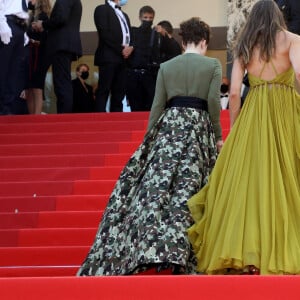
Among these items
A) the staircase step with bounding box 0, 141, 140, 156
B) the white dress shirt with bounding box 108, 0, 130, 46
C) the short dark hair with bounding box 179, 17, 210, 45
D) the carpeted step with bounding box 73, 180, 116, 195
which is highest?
the short dark hair with bounding box 179, 17, 210, 45

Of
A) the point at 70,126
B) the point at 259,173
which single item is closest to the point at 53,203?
the point at 70,126

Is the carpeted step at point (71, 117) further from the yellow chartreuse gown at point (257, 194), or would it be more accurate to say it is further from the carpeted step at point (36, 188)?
the yellow chartreuse gown at point (257, 194)

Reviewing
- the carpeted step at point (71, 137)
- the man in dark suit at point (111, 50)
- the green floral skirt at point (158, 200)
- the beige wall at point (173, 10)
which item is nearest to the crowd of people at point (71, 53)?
the man in dark suit at point (111, 50)

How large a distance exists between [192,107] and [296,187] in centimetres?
102

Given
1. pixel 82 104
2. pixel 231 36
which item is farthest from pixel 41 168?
pixel 231 36

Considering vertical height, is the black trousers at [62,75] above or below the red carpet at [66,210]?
above

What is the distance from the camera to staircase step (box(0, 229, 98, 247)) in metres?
7.40

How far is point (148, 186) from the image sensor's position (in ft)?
20.3

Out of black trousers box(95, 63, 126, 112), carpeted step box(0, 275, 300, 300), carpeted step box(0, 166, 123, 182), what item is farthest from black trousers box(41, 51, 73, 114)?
carpeted step box(0, 275, 300, 300)

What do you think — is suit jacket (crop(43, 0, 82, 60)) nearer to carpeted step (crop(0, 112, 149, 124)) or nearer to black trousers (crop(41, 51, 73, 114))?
black trousers (crop(41, 51, 73, 114))

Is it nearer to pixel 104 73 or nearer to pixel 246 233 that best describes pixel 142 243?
pixel 246 233

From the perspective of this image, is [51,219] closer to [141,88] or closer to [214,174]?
[214,174]

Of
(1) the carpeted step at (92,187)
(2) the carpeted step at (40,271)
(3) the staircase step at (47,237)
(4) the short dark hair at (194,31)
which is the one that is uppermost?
(4) the short dark hair at (194,31)

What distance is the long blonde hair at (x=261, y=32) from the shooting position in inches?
235
